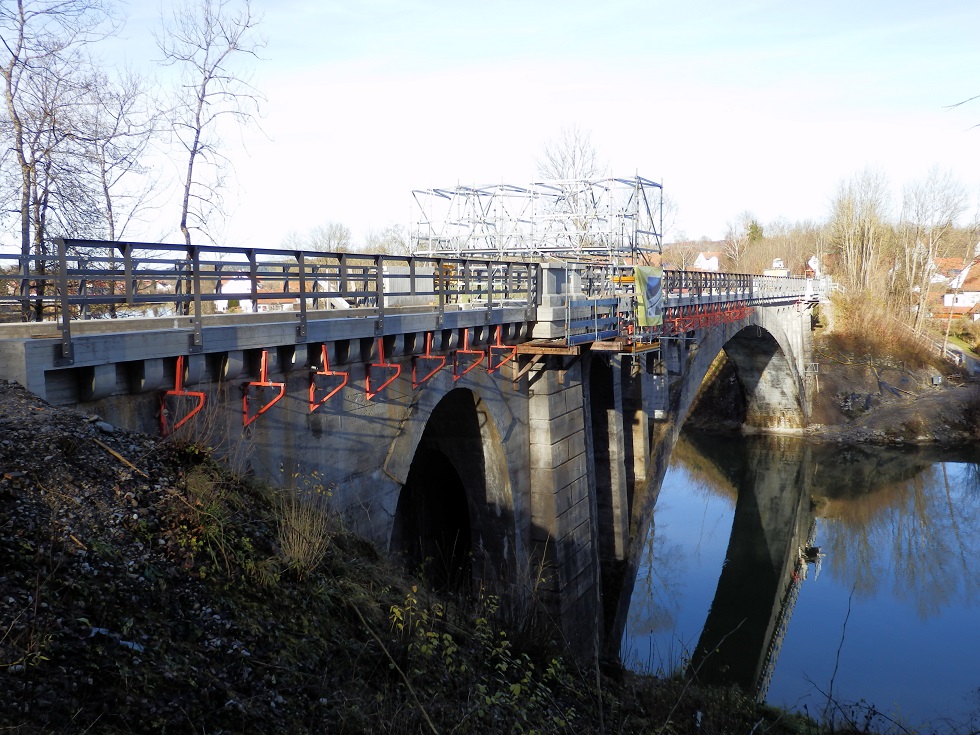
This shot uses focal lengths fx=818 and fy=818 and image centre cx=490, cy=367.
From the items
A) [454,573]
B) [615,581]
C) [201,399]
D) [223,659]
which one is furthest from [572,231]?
[223,659]

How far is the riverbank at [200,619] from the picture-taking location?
4.68 m

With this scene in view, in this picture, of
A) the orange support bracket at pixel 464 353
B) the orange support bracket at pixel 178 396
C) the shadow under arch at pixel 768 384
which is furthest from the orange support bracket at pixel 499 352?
the shadow under arch at pixel 768 384

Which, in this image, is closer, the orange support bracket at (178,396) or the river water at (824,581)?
the orange support bracket at (178,396)

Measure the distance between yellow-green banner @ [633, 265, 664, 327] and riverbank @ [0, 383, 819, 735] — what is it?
10273mm

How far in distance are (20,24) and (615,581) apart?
53.5 ft

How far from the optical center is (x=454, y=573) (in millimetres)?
16484

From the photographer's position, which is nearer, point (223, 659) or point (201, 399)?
point (223, 659)

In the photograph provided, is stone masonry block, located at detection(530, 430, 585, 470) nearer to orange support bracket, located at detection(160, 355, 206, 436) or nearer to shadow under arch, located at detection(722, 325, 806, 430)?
orange support bracket, located at detection(160, 355, 206, 436)

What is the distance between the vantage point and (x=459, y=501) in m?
17.0

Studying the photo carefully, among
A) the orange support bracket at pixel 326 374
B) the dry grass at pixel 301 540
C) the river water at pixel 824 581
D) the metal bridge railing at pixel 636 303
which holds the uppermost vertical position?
the metal bridge railing at pixel 636 303

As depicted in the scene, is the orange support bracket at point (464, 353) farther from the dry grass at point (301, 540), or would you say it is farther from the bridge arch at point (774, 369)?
the bridge arch at point (774, 369)

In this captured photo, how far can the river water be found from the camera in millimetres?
17875

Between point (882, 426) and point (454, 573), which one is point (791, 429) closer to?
point (882, 426)

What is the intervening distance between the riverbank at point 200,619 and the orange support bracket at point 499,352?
577 centimetres
